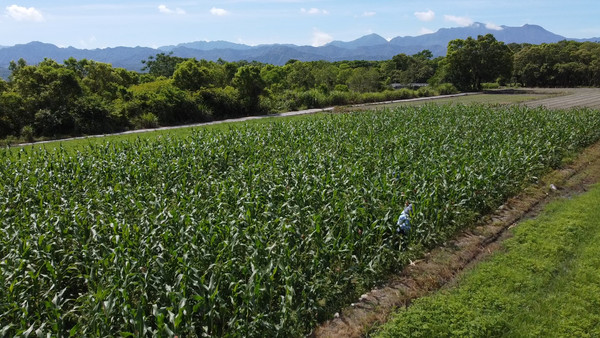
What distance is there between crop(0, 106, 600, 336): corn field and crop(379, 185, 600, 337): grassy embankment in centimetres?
108

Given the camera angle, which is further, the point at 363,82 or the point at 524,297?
the point at 363,82

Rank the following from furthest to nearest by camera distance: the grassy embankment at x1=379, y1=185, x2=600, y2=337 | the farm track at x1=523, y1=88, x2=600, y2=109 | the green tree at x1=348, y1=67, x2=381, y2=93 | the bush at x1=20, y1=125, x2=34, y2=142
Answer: the green tree at x1=348, y1=67, x2=381, y2=93 < the farm track at x1=523, y1=88, x2=600, y2=109 < the bush at x1=20, y1=125, x2=34, y2=142 < the grassy embankment at x1=379, y1=185, x2=600, y2=337

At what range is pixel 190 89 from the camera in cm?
3459

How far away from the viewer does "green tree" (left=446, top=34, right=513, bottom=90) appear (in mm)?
58219

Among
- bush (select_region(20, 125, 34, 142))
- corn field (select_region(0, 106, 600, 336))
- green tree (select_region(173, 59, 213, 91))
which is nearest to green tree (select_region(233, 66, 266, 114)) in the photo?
green tree (select_region(173, 59, 213, 91))

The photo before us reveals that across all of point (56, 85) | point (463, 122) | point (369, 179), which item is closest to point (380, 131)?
point (463, 122)

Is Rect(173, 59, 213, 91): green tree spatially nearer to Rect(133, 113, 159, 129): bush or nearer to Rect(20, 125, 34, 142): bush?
Rect(133, 113, 159, 129): bush

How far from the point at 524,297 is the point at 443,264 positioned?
1.42 m

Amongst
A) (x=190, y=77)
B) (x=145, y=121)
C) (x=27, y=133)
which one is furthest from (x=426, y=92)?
(x=27, y=133)

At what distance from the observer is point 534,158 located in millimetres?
12352

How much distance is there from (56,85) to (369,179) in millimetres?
22927

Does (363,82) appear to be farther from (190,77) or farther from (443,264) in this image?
(443,264)

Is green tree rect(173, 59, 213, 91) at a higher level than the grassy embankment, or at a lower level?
higher

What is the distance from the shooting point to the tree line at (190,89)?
2411cm
